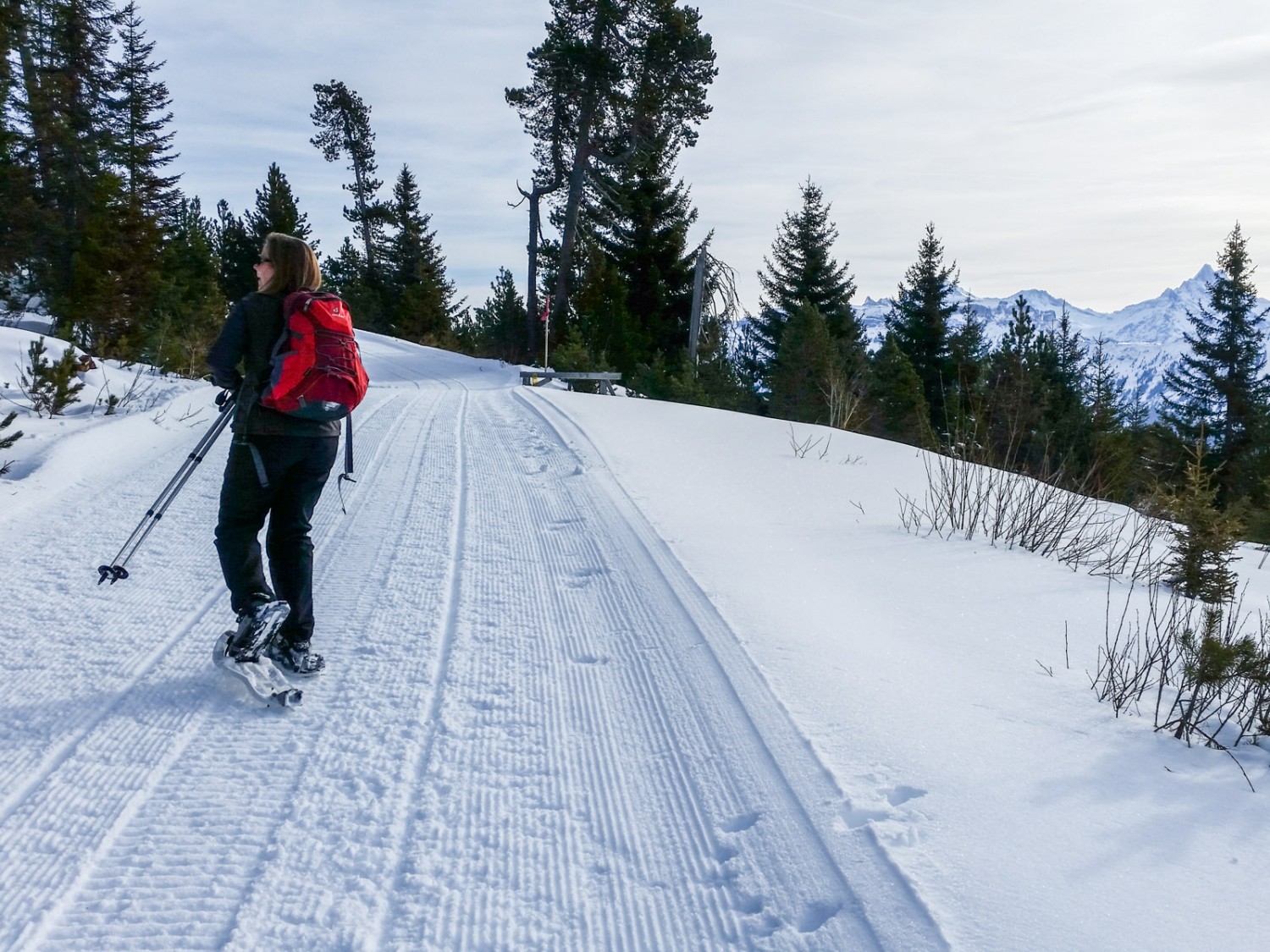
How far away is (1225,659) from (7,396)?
11.2 meters

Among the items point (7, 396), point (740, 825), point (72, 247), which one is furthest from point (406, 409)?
point (72, 247)

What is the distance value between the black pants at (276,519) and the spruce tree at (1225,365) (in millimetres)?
44625

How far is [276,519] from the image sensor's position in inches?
147

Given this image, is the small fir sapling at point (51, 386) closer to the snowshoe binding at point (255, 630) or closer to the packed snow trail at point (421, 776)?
the packed snow trail at point (421, 776)

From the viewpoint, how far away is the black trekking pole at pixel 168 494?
3888mm

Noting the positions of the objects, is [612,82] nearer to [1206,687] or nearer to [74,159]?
[74,159]

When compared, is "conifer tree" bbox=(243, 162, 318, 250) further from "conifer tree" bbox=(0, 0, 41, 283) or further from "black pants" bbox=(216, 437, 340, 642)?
"black pants" bbox=(216, 437, 340, 642)

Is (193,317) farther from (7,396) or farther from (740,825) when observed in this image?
(740,825)

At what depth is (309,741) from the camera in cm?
324

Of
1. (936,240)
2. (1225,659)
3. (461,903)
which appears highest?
(936,240)

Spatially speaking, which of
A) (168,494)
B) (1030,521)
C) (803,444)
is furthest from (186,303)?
(1030,521)

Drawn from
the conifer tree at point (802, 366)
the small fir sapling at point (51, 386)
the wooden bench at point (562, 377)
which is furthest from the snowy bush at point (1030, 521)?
the conifer tree at point (802, 366)

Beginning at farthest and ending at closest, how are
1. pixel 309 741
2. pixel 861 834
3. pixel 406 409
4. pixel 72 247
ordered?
pixel 72 247 → pixel 406 409 → pixel 309 741 → pixel 861 834

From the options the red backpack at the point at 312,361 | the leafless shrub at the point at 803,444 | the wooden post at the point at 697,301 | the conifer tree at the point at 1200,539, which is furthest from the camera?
the wooden post at the point at 697,301
